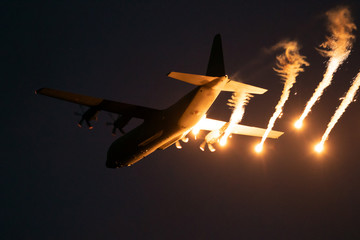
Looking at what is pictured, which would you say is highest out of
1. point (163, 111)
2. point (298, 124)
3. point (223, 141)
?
point (163, 111)

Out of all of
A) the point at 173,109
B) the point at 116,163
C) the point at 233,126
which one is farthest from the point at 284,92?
the point at 116,163

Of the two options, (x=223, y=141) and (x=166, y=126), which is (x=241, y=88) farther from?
(x=223, y=141)

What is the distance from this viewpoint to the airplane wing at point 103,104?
48.0ft

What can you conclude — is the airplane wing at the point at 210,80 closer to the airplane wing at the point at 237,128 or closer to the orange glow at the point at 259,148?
the airplane wing at the point at 237,128

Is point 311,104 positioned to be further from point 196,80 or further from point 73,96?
point 73,96

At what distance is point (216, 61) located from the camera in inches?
632

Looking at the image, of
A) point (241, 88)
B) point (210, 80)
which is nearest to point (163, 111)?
point (210, 80)

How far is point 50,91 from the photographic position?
47.9 feet

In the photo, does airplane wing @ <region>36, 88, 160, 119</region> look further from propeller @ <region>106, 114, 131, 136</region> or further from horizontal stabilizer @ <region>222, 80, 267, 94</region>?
horizontal stabilizer @ <region>222, 80, 267, 94</region>

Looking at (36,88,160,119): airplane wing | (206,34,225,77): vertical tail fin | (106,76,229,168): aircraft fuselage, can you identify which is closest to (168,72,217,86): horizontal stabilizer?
(106,76,229,168): aircraft fuselage

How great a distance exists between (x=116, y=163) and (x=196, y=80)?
846cm

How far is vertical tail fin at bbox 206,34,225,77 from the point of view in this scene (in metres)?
15.9

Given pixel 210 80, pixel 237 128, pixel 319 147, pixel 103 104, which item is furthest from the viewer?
pixel 237 128

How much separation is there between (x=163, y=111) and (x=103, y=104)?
3.57 metres
